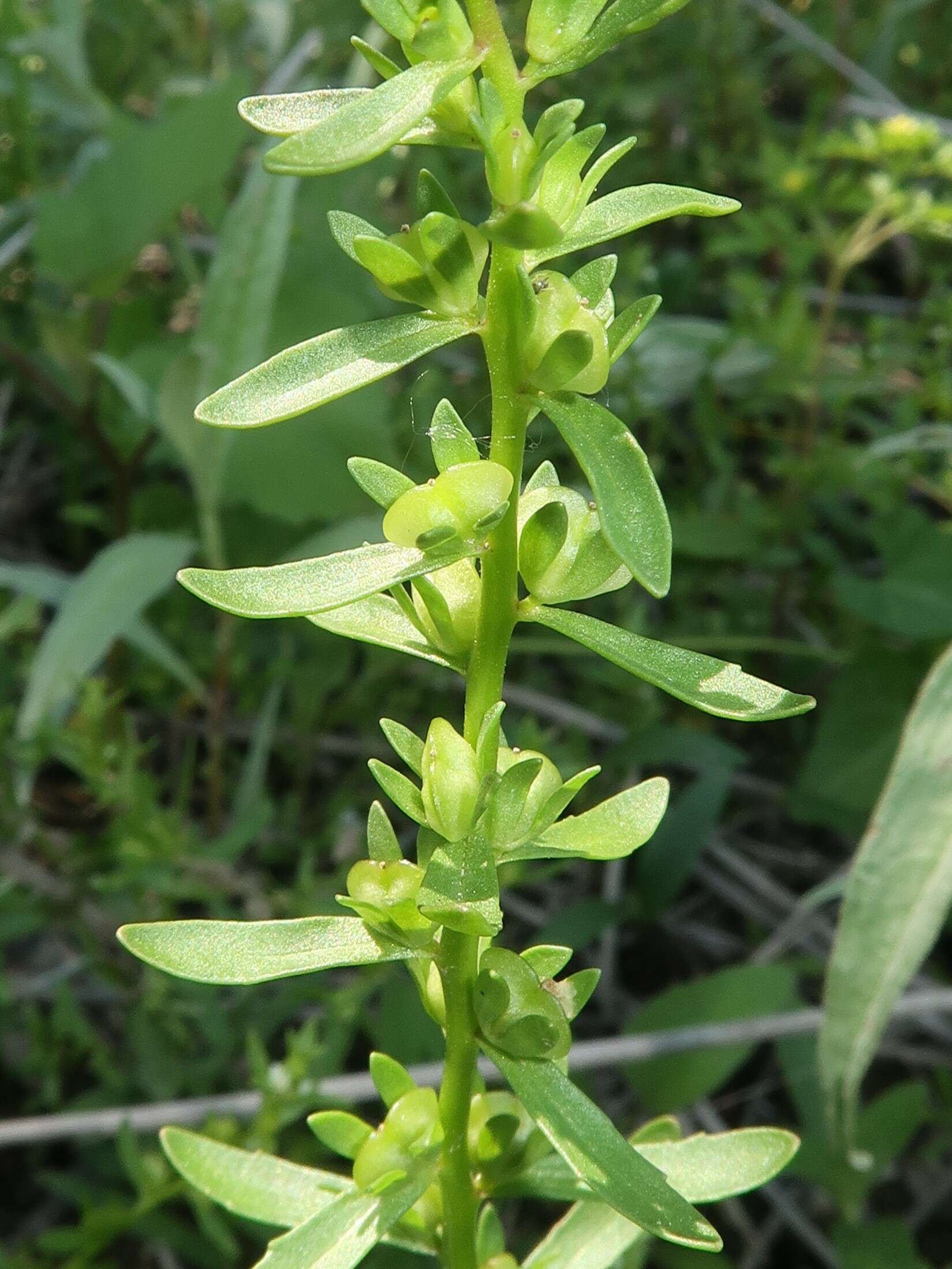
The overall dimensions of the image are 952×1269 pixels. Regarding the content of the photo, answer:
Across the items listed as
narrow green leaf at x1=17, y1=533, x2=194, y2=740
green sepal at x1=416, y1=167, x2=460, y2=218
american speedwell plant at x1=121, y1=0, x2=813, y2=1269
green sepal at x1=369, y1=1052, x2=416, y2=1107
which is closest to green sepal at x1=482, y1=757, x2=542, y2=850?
american speedwell plant at x1=121, y1=0, x2=813, y2=1269

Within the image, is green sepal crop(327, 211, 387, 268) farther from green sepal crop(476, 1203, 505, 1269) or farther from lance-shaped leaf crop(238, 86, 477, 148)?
green sepal crop(476, 1203, 505, 1269)

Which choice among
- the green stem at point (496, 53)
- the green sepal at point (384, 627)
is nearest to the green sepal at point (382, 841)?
the green sepal at point (384, 627)

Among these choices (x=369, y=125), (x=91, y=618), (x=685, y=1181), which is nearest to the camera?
(x=369, y=125)

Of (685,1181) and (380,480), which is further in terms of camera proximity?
(685,1181)

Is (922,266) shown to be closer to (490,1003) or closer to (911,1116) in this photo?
(911,1116)

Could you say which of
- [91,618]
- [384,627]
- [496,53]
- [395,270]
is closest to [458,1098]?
[384,627]

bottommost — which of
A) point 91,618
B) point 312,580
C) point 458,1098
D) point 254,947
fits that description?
point 91,618

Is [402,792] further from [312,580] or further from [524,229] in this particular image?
[524,229]
